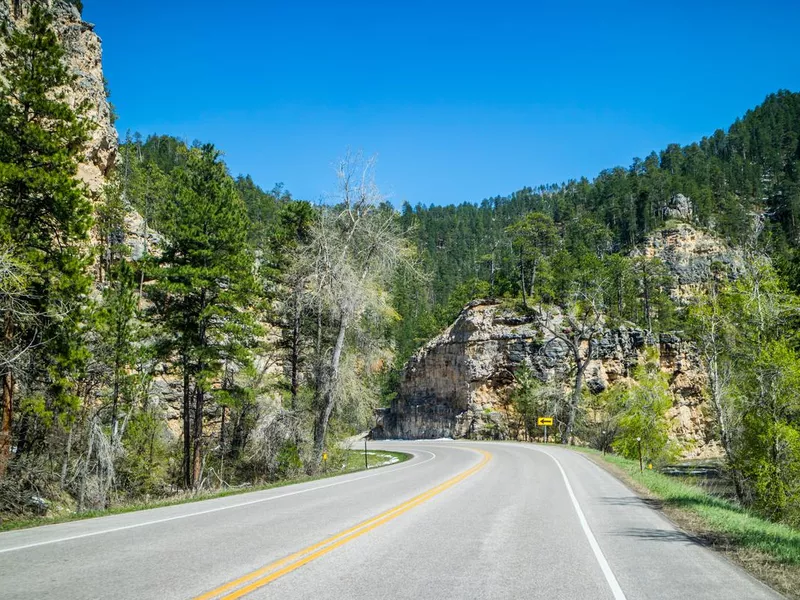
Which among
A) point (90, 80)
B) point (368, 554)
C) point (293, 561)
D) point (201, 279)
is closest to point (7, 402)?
point (201, 279)

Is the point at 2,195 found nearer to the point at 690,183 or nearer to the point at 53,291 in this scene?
the point at 53,291

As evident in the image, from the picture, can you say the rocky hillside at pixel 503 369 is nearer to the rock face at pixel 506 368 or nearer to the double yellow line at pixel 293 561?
the rock face at pixel 506 368

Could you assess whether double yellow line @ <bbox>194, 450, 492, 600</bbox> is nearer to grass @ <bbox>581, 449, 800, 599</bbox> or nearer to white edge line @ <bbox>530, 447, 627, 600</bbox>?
white edge line @ <bbox>530, 447, 627, 600</bbox>

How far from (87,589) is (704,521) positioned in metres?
10.3

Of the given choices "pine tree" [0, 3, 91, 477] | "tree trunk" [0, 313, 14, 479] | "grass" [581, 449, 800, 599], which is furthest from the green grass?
"tree trunk" [0, 313, 14, 479]

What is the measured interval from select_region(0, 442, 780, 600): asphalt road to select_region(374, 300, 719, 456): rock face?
49169 millimetres

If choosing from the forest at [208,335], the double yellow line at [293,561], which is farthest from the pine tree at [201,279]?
the double yellow line at [293,561]

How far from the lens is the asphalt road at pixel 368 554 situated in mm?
5297

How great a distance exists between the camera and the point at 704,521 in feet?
34.2

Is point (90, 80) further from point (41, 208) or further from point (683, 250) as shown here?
point (683, 250)

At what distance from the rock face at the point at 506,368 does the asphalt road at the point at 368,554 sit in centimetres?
4917

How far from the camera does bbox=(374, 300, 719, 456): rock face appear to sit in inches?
2344

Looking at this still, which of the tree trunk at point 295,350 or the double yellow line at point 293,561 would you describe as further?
the tree trunk at point 295,350

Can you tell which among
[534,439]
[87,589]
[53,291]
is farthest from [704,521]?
[534,439]
